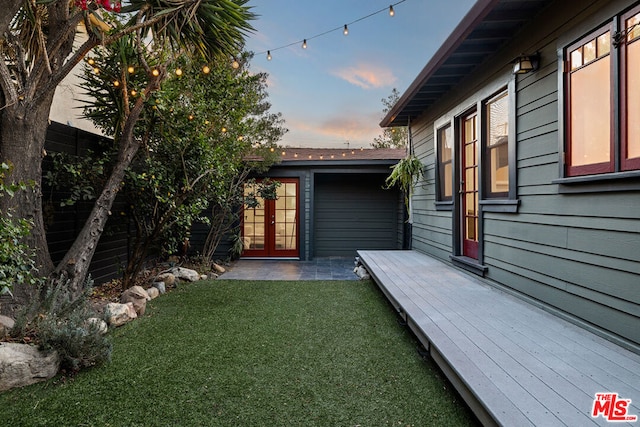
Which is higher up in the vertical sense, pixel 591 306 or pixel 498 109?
pixel 498 109

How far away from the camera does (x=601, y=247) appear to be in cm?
221

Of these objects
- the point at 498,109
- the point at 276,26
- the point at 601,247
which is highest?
the point at 276,26

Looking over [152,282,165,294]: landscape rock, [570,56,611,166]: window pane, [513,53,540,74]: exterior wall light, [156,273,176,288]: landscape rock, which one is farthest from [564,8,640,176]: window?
[156,273,176,288]: landscape rock

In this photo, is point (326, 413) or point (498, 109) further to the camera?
point (498, 109)

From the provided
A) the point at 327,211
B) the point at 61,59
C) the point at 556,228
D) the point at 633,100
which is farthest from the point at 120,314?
the point at 327,211

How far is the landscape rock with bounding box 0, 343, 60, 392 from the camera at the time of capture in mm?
2109

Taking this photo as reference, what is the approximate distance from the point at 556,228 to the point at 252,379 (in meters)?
2.48

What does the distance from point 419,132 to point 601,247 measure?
14.8 feet

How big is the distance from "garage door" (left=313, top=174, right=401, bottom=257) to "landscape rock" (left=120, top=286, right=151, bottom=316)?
16.5 ft

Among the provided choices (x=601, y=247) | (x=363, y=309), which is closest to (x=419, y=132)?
(x=363, y=309)

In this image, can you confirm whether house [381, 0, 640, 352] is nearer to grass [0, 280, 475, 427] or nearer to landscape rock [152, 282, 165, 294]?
grass [0, 280, 475, 427]

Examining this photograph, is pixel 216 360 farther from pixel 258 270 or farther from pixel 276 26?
pixel 276 26

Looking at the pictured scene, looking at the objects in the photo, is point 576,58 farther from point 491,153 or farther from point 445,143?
point 445,143

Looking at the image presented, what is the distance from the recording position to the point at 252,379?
→ 2.29m
